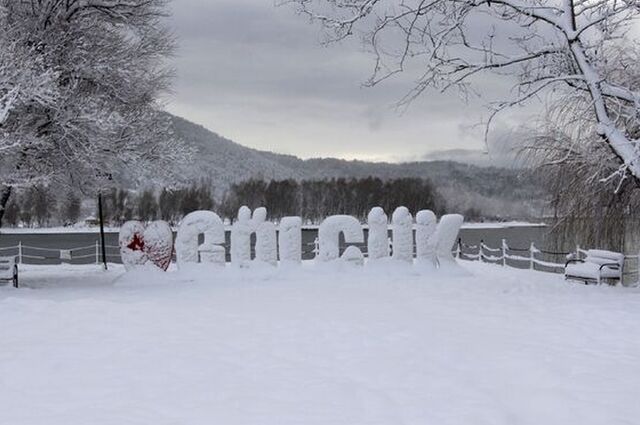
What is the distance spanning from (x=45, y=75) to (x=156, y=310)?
6.45 m

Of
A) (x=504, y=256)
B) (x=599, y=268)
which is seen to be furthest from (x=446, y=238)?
(x=504, y=256)

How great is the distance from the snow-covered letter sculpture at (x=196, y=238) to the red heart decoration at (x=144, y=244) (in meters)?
0.47

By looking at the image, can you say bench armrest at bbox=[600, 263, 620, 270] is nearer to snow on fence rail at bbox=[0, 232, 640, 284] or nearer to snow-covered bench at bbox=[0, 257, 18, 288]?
snow on fence rail at bbox=[0, 232, 640, 284]

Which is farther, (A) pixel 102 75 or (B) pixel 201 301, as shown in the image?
(A) pixel 102 75

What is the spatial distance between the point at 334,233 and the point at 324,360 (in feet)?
34.5

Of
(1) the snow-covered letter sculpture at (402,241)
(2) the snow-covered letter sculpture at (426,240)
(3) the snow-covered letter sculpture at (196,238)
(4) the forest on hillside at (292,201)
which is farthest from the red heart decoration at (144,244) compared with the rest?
(4) the forest on hillside at (292,201)

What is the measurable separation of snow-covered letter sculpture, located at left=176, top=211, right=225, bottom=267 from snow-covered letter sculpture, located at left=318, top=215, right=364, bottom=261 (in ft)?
8.88

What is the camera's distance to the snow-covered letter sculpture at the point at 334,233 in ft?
56.1

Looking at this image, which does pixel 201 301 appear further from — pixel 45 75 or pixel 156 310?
pixel 45 75

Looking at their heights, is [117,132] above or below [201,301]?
above

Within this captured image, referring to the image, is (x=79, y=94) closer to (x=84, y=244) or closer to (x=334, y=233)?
(x=334, y=233)

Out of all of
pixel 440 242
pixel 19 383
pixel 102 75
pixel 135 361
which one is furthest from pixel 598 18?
pixel 102 75

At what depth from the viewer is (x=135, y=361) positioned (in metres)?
6.66

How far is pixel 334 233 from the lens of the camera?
56.4 ft
